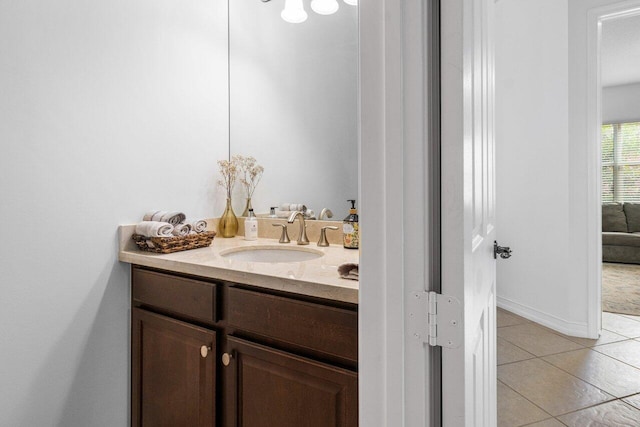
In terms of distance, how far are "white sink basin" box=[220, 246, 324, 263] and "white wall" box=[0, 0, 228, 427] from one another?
38cm

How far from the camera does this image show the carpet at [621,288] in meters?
3.46

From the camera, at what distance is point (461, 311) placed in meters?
0.67

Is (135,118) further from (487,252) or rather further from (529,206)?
(529,206)

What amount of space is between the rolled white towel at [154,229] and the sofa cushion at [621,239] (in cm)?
616

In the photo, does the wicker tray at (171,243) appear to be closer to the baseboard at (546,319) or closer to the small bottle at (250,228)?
the small bottle at (250,228)

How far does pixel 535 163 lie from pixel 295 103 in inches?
90.1

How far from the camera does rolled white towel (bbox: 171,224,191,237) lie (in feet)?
4.97

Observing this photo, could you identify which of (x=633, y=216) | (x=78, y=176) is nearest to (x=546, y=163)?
(x=78, y=176)

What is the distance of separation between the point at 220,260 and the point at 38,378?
0.74 meters

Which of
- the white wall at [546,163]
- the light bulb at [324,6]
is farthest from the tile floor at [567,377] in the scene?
the light bulb at [324,6]

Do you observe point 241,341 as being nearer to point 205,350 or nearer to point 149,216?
point 205,350

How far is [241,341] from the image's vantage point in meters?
1.14

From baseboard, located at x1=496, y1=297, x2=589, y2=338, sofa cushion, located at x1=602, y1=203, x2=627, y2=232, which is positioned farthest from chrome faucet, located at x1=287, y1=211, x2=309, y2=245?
sofa cushion, located at x1=602, y1=203, x2=627, y2=232

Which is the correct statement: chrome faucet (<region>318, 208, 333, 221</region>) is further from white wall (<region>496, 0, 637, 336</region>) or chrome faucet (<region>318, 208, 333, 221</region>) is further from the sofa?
the sofa
